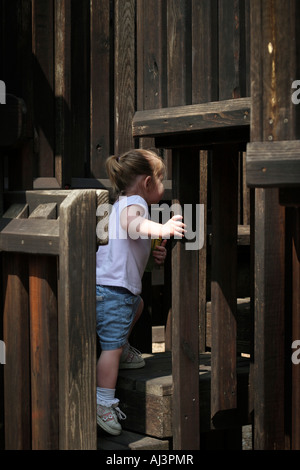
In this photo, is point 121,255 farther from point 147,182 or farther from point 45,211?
point 45,211

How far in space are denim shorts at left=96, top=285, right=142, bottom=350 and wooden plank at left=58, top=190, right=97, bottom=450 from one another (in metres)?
0.94

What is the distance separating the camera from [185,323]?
3924 mm

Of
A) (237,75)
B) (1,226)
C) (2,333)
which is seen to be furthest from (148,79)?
(2,333)

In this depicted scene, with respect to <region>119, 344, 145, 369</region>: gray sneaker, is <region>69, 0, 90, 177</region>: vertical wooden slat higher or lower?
higher

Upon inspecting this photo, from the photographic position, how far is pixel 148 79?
389cm

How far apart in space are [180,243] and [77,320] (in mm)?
847

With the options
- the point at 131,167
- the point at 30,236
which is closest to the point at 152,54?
the point at 131,167

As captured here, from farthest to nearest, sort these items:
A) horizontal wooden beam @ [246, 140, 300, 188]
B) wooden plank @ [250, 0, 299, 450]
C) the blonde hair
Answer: the blonde hair
wooden plank @ [250, 0, 299, 450]
horizontal wooden beam @ [246, 140, 300, 188]

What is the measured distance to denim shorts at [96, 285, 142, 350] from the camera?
4.20m

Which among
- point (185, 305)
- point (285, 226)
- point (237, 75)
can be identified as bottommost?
point (185, 305)

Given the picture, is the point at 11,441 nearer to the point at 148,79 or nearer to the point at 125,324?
the point at 125,324

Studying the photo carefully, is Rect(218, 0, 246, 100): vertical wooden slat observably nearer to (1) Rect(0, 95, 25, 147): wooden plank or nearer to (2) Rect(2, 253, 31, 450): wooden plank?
(1) Rect(0, 95, 25, 147): wooden plank

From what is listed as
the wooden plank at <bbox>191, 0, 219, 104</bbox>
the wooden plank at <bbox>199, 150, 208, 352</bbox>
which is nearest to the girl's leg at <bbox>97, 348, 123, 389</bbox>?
the wooden plank at <bbox>199, 150, 208, 352</bbox>

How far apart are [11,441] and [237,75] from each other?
1.82 metres
